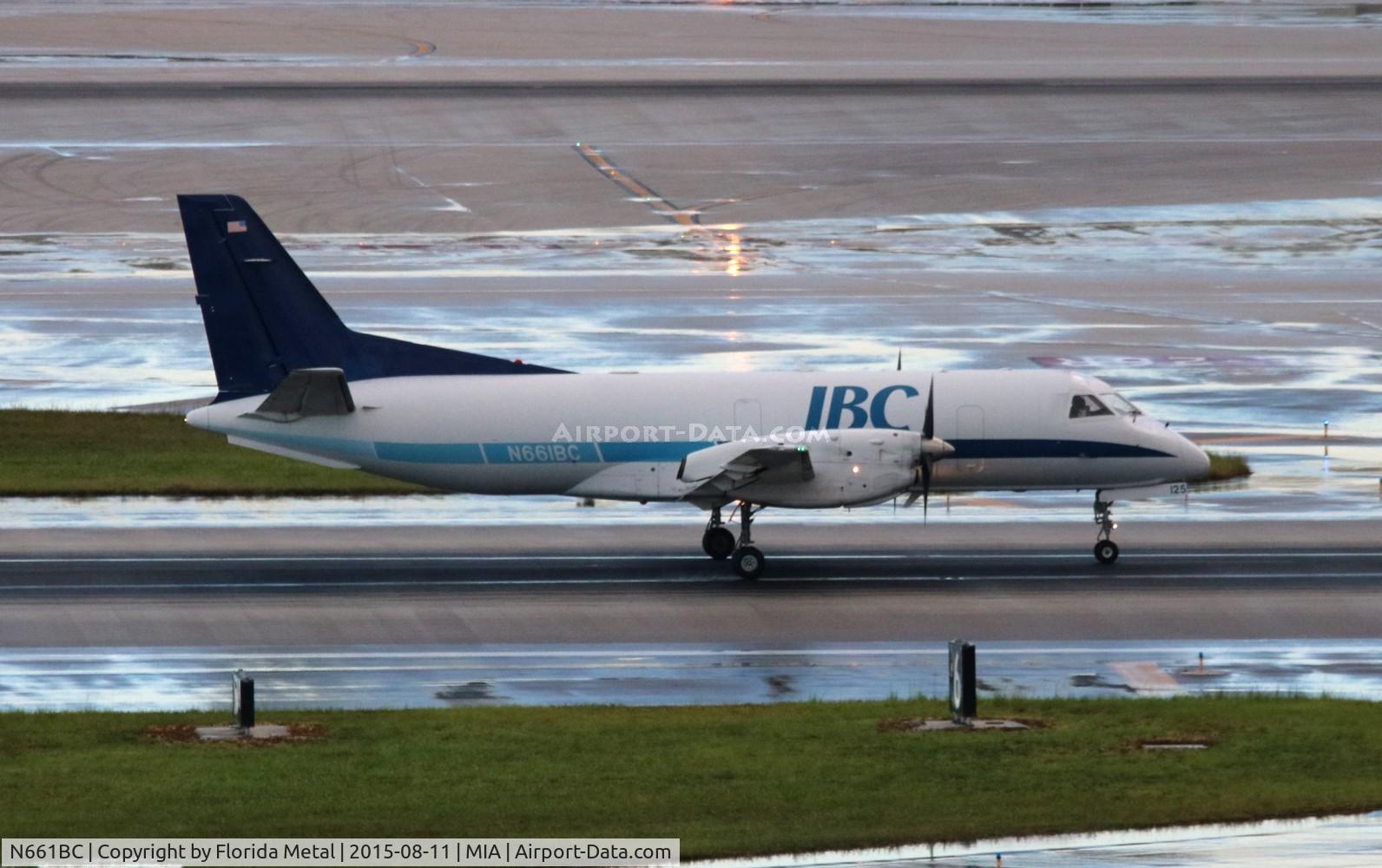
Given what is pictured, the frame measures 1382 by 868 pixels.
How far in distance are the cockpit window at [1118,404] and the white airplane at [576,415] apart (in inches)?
1.9

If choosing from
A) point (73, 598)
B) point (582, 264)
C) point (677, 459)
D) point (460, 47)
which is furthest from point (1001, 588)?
point (460, 47)

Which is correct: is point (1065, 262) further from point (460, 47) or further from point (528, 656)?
point (460, 47)

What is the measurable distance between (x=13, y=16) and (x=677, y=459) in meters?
115

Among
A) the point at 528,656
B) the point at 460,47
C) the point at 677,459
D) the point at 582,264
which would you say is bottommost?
the point at 528,656

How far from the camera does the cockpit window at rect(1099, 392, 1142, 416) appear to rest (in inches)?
1298

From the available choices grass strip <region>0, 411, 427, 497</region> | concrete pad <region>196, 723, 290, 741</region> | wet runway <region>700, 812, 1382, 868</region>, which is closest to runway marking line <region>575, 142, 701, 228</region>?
grass strip <region>0, 411, 427, 497</region>

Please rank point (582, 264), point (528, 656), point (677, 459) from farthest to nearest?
point (582, 264)
point (677, 459)
point (528, 656)

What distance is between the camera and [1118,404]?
109ft

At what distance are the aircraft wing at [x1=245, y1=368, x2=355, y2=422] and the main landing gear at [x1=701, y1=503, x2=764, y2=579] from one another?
620 centimetres

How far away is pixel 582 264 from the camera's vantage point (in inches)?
2490

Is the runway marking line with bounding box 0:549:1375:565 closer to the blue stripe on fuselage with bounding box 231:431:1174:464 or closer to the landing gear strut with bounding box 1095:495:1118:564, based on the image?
the landing gear strut with bounding box 1095:495:1118:564

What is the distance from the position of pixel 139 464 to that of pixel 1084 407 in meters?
19.6
